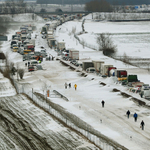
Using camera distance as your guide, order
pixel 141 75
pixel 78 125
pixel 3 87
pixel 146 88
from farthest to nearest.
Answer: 1. pixel 141 75
2. pixel 3 87
3. pixel 146 88
4. pixel 78 125

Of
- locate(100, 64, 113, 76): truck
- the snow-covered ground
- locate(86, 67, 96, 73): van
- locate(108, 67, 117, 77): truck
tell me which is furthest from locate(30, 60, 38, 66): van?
locate(108, 67, 117, 77): truck

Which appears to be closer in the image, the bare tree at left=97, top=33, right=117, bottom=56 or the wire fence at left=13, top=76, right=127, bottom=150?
the wire fence at left=13, top=76, right=127, bottom=150

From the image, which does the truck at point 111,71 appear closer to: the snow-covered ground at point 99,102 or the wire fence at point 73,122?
the snow-covered ground at point 99,102

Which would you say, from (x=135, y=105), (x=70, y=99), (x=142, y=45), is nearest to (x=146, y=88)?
(x=135, y=105)

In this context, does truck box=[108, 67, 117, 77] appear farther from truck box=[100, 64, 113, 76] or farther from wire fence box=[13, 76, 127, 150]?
wire fence box=[13, 76, 127, 150]

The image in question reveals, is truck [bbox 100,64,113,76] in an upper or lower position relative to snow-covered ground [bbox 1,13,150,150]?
upper

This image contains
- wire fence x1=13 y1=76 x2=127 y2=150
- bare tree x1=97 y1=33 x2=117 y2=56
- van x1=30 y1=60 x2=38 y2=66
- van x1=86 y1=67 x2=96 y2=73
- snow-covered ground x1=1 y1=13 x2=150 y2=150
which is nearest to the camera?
wire fence x1=13 y1=76 x2=127 y2=150

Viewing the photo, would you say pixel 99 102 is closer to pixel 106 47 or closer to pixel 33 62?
pixel 33 62

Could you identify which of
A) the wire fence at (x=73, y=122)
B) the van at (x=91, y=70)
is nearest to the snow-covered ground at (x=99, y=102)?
the wire fence at (x=73, y=122)

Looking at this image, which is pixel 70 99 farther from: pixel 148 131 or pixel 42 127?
pixel 148 131
